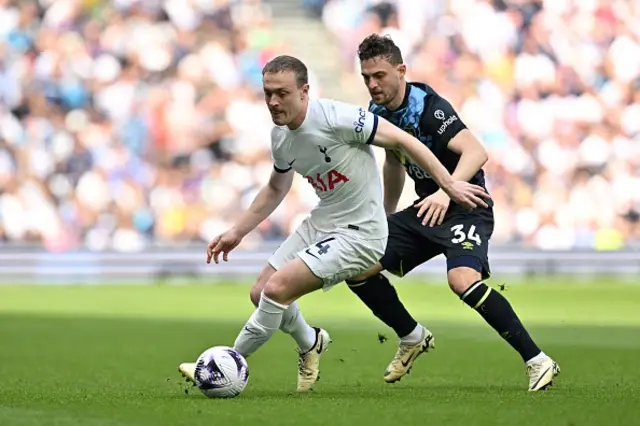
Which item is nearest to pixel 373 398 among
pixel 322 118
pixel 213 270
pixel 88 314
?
pixel 322 118

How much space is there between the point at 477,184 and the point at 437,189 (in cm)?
36

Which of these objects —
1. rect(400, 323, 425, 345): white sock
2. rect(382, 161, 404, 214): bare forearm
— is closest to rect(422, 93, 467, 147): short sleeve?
rect(382, 161, 404, 214): bare forearm

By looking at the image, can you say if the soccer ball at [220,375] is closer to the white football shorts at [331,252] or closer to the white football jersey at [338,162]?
the white football shorts at [331,252]

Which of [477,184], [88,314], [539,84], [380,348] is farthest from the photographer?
[539,84]

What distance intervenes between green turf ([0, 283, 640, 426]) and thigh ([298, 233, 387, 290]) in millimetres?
779

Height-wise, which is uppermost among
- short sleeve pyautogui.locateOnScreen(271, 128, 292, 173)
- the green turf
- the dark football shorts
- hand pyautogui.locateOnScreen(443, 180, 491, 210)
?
short sleeve pyautogui.locateOnScreen(271, 128, 292, 173)

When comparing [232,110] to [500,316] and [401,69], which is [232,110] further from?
[500,316]

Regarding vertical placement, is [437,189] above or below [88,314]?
above

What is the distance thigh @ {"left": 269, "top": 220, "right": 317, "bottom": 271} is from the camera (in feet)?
28.8

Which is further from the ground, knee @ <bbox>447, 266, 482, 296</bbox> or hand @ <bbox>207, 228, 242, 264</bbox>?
hand @ <bbox>207, 228, 242, 264</bbox>

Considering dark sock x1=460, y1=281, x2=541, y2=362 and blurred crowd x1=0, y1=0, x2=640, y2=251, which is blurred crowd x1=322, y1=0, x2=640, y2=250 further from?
dark sock x1=460, y1=281, x2=541, y2=362

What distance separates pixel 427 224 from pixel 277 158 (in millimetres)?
1328

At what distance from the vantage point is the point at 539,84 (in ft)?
86.1

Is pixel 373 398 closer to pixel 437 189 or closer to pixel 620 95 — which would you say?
pixel 437 189
